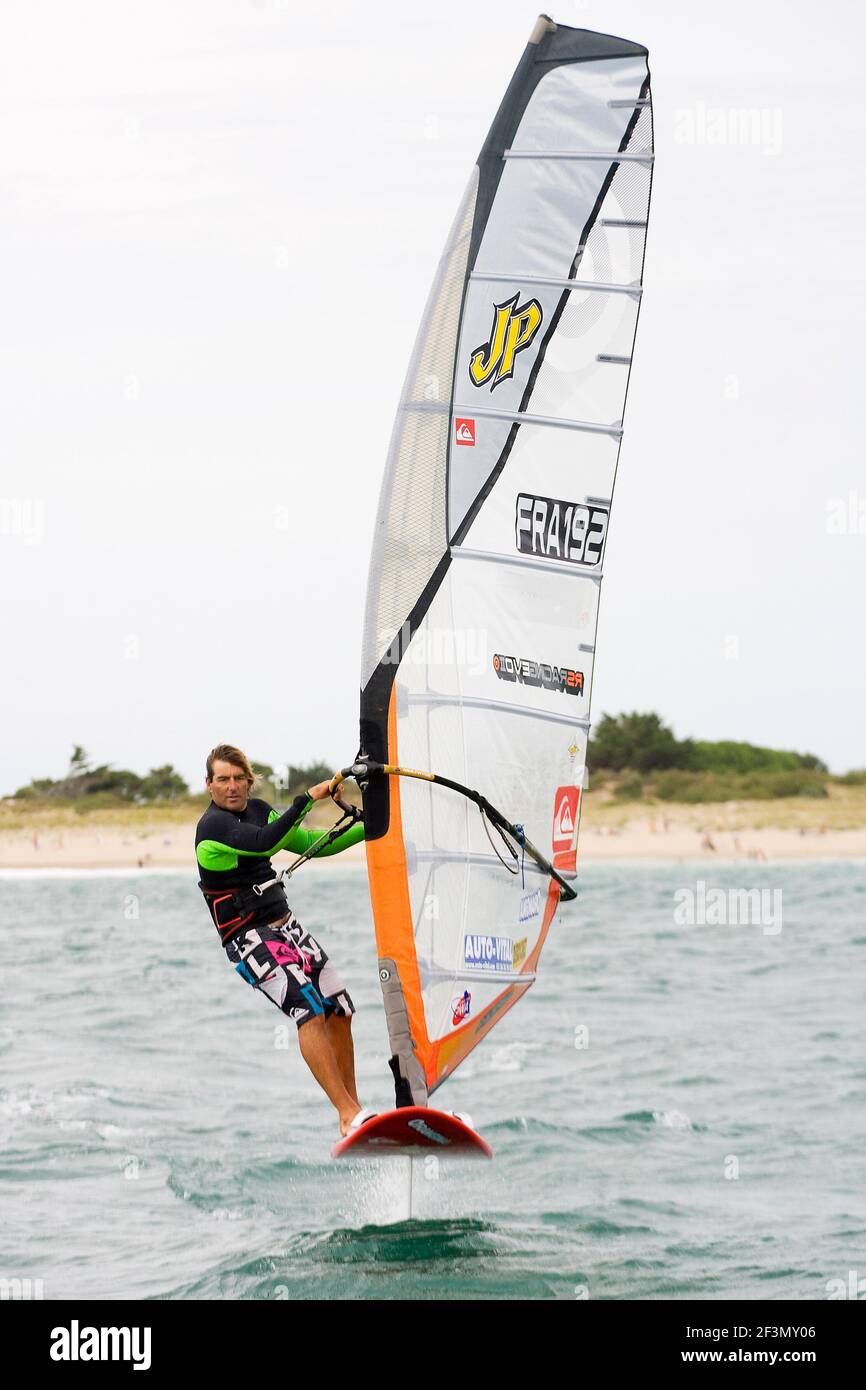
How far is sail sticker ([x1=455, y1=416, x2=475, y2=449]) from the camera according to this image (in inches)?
268

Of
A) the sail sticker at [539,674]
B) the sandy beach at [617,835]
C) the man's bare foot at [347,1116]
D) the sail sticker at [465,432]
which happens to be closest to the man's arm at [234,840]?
the man's bare foot at [347,1116]

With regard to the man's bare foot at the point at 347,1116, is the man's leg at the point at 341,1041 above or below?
above

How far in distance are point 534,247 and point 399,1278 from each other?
14.0 ft

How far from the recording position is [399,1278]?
6.89 m

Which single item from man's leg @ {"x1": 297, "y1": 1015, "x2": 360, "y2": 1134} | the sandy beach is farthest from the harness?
the sandy beach

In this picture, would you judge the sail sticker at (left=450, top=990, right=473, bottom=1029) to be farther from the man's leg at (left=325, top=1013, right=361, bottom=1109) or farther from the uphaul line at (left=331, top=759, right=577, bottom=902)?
the uphaul line at (left=331, top=759, right=577, bottom=902)

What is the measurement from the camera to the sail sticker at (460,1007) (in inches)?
271

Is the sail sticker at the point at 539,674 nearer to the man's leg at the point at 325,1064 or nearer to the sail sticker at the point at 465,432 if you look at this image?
the sail sticker at the point at 465,432

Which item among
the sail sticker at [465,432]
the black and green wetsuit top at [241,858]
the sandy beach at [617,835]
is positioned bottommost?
the sandy beach at [617,835]

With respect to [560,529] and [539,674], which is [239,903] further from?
[560,529]

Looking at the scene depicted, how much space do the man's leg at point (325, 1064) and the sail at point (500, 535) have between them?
26 centimetres

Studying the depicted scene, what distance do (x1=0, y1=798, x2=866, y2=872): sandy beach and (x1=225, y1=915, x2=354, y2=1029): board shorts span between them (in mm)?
39133
